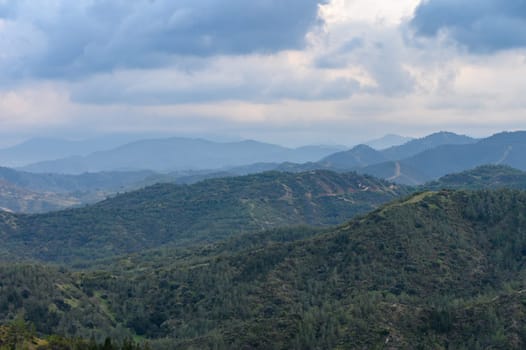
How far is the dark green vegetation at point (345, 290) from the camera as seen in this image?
358 ft

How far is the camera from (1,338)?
3445 inches

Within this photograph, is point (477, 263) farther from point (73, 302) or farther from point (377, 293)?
point (73, 302)

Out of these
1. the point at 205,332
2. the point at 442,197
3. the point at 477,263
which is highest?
the point at 442,197

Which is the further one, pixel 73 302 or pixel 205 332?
pixel 73 302

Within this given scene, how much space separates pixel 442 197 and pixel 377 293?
69.7 metres

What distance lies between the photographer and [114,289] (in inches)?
6575

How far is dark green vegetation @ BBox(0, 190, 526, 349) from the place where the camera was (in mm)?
109250

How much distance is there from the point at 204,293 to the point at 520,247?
9532cm

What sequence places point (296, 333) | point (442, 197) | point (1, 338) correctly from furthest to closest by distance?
1. point (442, 197)
2. point (296, 333)
3. point (1, 338)

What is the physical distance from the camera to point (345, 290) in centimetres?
14612

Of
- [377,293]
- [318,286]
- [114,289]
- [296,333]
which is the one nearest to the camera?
[296,333]

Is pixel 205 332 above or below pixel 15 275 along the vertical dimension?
below

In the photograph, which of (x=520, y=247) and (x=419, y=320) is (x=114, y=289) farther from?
(x=520, y=247)

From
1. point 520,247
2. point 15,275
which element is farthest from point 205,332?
point 520,247
